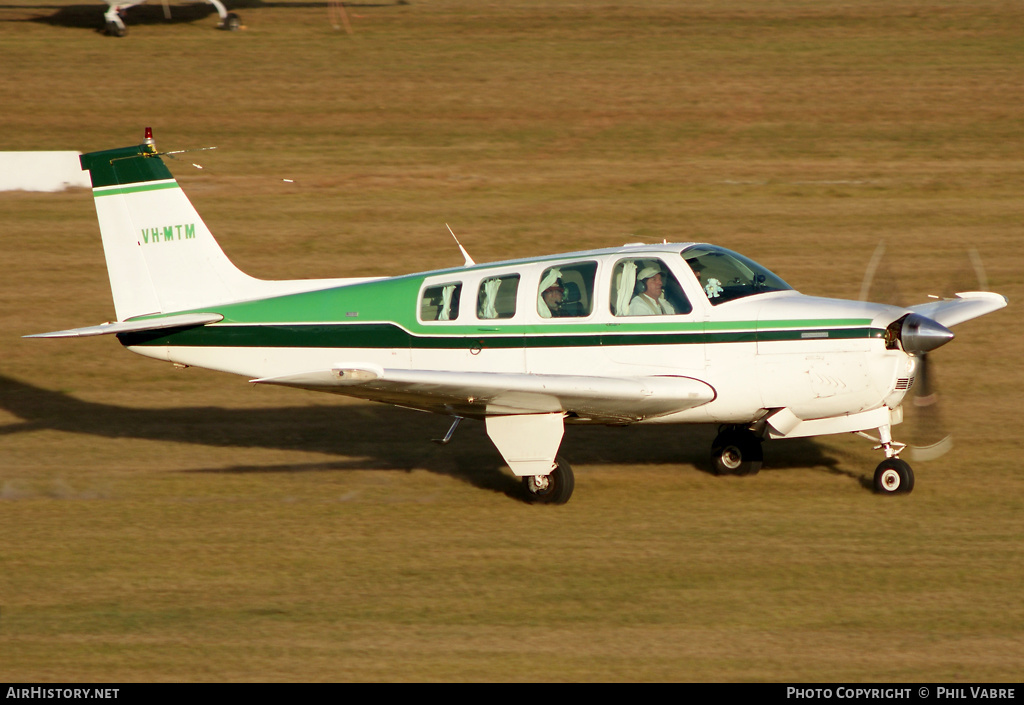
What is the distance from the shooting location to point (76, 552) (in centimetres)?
863

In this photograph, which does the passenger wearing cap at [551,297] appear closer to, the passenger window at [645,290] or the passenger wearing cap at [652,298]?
the passenger window at [645,290]

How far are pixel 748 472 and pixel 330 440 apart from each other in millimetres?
4416

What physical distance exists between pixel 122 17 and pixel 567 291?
20518 millimetres

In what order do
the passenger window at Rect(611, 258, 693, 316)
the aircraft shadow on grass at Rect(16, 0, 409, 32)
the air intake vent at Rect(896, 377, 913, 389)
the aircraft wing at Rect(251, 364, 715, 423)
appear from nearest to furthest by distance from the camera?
1. the aircraft wing at Rect(251, 364, 715, 423)
2. the air intake vent at Rect(896, 377, 913, 389)
3. the passenger window at Rect(611, 258, 693, 316)
4. the aircraft shadow on grass at Rect(16, 0, 409, 32)

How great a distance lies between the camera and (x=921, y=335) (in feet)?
27.9

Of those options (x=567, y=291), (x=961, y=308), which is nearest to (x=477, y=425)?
(x=567, y=291)

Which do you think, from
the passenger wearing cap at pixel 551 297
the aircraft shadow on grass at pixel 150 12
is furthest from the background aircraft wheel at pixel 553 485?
the aircraft shadow on grass at pixel 150 12

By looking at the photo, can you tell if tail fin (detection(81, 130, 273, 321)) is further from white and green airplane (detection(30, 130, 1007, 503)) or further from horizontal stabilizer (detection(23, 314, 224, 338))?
horizontal stabilizer (detection(23, 314, 224, 338))

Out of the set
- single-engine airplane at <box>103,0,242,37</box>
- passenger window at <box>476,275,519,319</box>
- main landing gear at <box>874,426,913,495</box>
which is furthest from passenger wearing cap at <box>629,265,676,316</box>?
single-engine airplane at <box>103,0,242,37</box>

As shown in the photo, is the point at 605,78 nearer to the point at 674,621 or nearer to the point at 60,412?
the point at 60,412

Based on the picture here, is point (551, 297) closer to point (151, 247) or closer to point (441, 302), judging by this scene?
point (441, 302)

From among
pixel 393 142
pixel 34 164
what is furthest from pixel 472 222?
pixel 34 164

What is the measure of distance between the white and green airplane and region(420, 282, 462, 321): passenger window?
0.04 ft

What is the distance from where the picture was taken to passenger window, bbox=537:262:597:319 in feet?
30.8
